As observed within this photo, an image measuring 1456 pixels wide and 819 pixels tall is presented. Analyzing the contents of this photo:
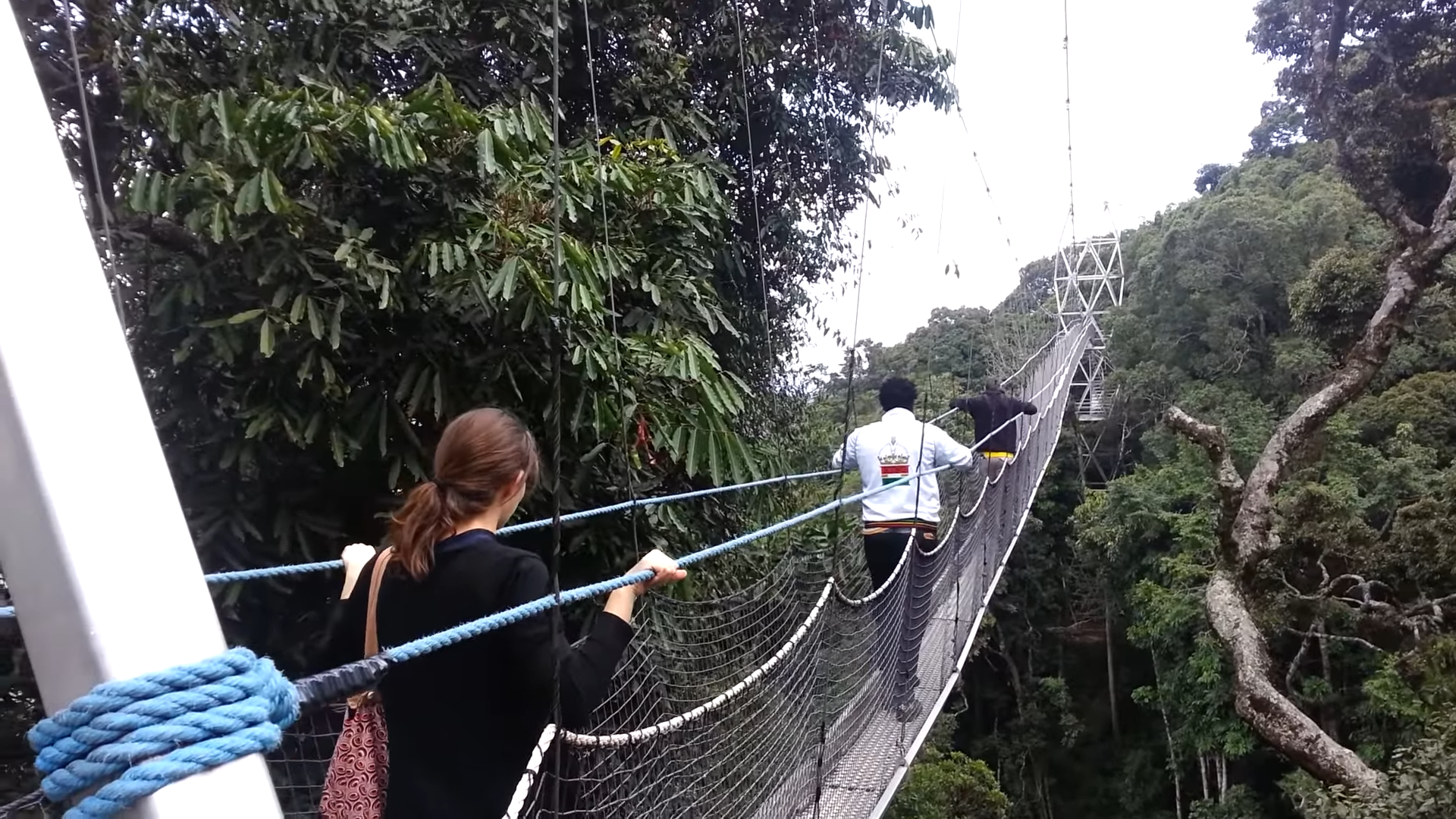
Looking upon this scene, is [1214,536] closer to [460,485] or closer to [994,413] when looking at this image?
[994,413]

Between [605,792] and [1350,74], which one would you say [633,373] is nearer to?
[605,792]

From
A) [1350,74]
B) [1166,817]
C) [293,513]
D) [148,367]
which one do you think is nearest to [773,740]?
[293,513]

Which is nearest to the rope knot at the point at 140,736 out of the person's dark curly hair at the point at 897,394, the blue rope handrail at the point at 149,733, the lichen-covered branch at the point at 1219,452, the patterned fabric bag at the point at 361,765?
the blue rope handrail at the point at 149,733

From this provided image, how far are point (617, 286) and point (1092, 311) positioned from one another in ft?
28.5

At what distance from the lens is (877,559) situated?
2.08 m

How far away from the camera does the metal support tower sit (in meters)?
10.5

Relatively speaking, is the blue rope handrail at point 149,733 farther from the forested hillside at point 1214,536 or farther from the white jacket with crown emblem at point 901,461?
the forested hillside at point 1214,536

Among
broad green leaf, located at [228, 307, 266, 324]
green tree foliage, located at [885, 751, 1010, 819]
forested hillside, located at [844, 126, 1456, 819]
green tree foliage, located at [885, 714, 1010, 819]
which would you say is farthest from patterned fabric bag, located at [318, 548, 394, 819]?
green tree foliage, located at [885, 751, 1010, 819]

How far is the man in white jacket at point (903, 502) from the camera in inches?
78.4

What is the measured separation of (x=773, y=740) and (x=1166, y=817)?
29.8 feet

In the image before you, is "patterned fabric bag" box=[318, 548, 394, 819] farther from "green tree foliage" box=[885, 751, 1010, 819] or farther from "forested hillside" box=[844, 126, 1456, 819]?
"green tree foliage" box=[885, 751, 1010, 819]

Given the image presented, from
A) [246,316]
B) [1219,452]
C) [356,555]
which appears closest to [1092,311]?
[1219,452]

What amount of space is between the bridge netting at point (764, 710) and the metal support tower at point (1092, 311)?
25.0ft

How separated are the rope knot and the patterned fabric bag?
0.47 m
